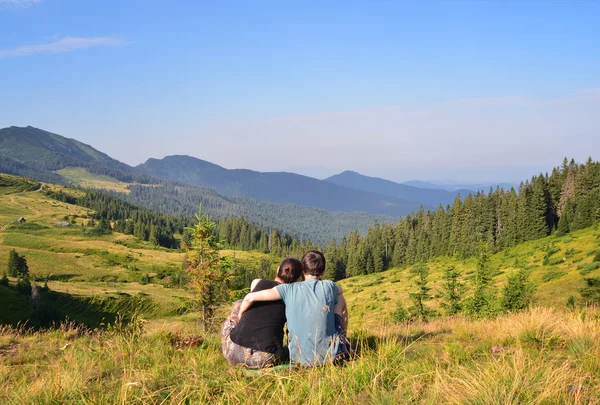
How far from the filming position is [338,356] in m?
5.32

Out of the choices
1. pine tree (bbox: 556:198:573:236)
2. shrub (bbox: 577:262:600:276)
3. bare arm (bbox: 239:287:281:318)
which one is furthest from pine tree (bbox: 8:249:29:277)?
pine tree (bbox: 556:198:573:236)

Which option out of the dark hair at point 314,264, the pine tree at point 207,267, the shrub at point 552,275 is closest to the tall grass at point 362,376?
the dark hair at point 314,264

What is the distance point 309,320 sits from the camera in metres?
5.38

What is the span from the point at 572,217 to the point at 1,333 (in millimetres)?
89861

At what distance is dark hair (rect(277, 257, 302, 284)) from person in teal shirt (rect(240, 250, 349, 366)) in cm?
36

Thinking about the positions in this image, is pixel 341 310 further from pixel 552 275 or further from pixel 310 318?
pixel 552 275

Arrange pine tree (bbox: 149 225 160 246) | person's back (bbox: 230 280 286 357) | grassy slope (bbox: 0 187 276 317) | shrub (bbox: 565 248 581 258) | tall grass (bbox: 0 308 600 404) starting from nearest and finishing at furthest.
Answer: tall grass (bbox: 0 308 600 404) < person's back (bbox: 230 280 286 357) < shrub (bbox: 565 248 581 258) < grassy slope (bbox: 0 187 276 317) < pine tree (bbox: 149 225 160 246)

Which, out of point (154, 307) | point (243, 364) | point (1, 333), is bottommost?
point (154, 307)

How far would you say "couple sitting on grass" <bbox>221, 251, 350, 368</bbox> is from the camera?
Answer: 534cm

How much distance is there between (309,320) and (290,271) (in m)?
0.95

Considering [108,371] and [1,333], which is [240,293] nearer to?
[1,333]

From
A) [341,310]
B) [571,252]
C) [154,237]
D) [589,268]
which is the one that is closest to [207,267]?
[341,310]

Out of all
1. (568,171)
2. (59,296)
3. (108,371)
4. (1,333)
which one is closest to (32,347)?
(1,333)

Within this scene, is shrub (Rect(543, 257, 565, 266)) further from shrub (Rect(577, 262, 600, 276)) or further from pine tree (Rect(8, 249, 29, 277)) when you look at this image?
pine tree (Rect(8, 249, 29, 277))
